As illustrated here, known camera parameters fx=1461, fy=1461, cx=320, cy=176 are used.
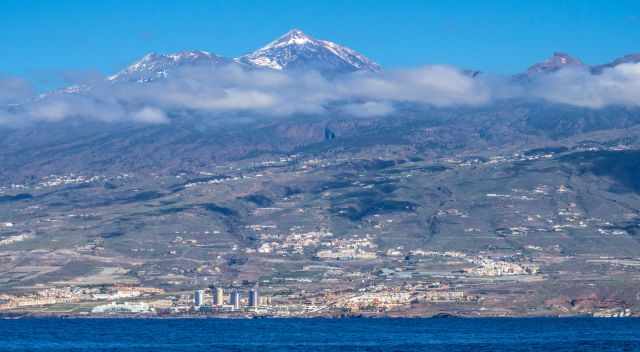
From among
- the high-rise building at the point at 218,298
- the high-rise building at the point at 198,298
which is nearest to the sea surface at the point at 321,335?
the high-rise building at the point at 198,298

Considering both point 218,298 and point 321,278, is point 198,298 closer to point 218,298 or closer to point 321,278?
point 218,298

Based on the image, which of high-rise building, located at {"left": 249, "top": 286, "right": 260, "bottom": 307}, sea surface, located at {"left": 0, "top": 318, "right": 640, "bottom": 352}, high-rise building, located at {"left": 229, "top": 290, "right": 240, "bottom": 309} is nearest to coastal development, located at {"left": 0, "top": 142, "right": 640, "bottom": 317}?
high-rise building, located at {"left": 249, "top": 286, "right": 260, "bottom": 307}

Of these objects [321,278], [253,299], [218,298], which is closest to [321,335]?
[253,299]

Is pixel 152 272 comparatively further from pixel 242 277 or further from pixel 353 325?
pixel 353 325

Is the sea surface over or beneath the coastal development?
beneath

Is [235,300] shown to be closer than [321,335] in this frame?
No

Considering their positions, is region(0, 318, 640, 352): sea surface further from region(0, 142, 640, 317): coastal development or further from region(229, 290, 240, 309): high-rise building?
region(0, 142, 640, 317): coastal development

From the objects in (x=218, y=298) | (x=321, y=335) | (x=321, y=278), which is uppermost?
(x=321, y=278)

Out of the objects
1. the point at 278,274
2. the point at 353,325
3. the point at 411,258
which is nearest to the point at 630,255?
the point at 411,258

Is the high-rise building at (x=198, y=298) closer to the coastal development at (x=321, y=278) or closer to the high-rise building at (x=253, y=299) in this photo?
the coastal development at (x=321, y=278)
